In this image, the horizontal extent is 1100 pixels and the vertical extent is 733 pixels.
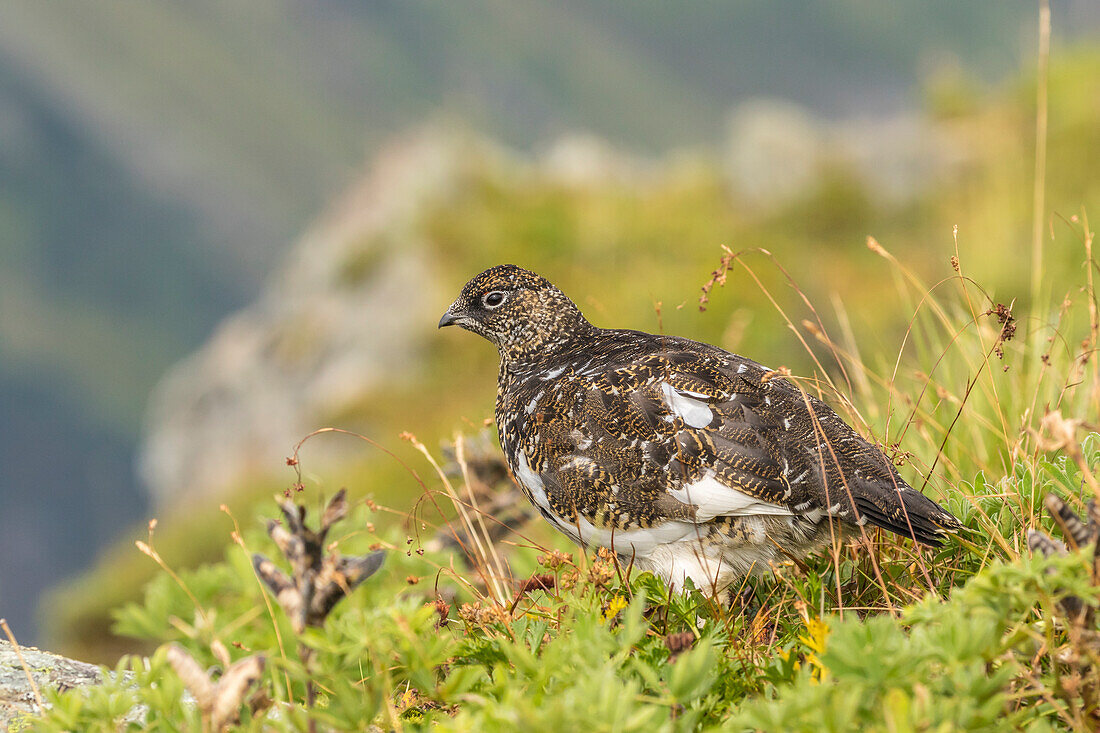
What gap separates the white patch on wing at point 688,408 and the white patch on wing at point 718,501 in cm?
17

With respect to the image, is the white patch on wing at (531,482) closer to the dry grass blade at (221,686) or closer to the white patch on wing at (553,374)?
the white patch on wing at (553,374)

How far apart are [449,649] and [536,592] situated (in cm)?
78

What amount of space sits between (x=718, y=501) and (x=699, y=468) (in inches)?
4.4

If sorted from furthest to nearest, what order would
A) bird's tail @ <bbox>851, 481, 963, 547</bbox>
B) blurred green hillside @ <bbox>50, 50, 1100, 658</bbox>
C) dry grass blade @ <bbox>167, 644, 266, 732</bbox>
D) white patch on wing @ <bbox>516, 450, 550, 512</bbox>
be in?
blurred green hillside @ <bbox>50, 50, 1100, 658</bbox>
white patch on wing @ <bbox>516, 450, 550, 512</bbox>
bird's tail @ <bbox>851, 481, 963, 547</bbox>
dry grass blade @ <bbox>167, 644, 266, 732</bbox>

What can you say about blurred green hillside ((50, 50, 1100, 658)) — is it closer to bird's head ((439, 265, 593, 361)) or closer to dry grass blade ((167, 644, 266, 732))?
bird's head ((439, 265, 593, 361))

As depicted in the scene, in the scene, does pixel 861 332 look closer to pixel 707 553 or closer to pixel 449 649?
pixel 707 553

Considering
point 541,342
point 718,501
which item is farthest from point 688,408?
point 541,342

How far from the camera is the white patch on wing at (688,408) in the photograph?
283 centimetres

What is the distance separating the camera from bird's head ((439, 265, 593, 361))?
12.0 feet

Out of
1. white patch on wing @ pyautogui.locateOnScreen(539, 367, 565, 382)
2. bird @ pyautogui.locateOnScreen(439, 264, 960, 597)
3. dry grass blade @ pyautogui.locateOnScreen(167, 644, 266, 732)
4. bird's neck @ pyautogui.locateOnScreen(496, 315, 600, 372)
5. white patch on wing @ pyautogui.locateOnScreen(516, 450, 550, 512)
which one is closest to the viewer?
dry grass blade @ pyautogui.locateOnScreen(167, 644, 266, 732)

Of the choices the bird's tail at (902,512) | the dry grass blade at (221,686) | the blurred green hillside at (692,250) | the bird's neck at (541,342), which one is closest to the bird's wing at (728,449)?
the bird's tail at (902,512)

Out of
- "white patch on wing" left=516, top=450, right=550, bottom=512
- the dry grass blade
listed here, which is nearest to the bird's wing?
"white patch on wing" left=516, top=450, right=550, bottom=512

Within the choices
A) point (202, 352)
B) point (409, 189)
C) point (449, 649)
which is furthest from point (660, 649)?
point (202, 352)

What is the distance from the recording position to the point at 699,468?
9.05 feet
